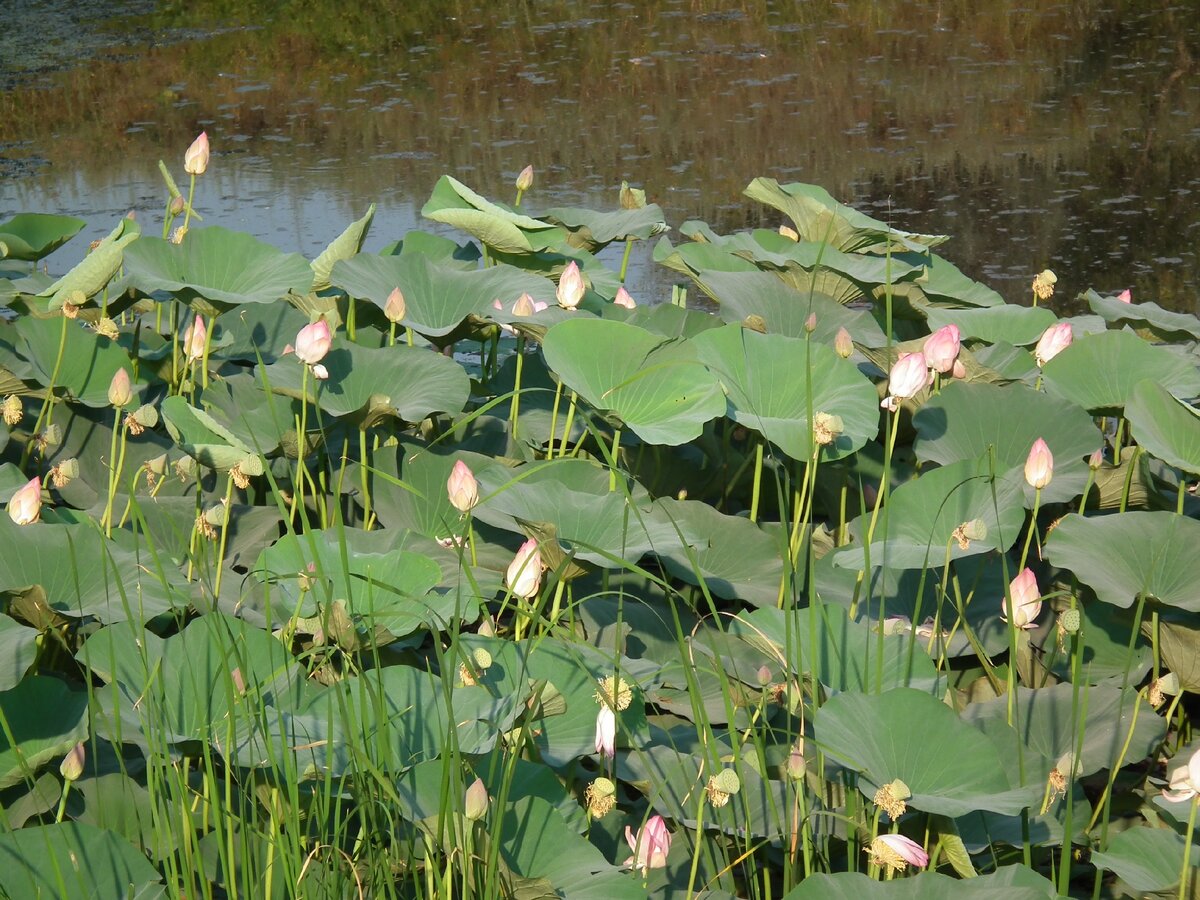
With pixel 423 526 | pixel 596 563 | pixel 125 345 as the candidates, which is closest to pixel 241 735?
pixel 596 563

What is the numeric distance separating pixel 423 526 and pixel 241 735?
524mm

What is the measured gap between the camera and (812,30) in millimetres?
7125

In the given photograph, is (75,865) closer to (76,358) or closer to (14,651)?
(14,651)

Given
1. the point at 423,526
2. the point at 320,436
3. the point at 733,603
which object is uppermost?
the point at 320,436

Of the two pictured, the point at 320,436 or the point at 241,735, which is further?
the point at 320,436

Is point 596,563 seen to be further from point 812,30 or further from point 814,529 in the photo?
point 812,30

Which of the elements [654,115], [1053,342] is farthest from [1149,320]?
[654,115]

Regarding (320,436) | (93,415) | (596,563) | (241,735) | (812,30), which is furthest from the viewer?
(812,30)

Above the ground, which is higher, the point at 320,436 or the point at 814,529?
the point at 320,436

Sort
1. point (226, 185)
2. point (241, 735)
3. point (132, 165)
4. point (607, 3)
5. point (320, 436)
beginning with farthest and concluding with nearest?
point (607, 3) < point (132, 165) < point (226, 185) < point (320, 436) < point (241, 735)

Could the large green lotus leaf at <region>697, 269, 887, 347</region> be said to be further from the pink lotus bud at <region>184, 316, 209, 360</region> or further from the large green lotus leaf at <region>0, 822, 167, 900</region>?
the large green lotus leaf at <region>0, 822, 167, 900</region>

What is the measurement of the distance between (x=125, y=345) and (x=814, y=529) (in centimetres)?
112

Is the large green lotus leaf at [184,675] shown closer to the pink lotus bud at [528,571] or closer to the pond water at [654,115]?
the pink lotus bud at [528,571]

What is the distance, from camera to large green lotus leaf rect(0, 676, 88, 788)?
1.26m
